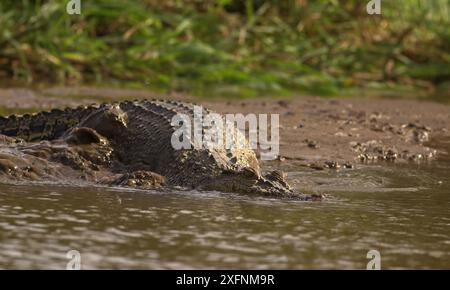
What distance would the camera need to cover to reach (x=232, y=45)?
1287 cm

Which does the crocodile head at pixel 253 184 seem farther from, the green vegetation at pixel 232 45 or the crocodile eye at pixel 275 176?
the green vegetation at pixel 232 45

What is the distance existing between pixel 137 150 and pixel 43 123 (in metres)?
0.92

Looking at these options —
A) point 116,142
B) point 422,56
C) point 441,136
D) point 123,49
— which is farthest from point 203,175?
point 422,56

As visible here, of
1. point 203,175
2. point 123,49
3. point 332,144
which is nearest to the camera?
point 203,175

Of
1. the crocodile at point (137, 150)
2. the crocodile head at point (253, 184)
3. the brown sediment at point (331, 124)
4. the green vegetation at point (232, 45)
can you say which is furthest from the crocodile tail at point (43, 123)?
the green vegetation at point (232, 45)

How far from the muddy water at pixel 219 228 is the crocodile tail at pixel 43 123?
1244mm

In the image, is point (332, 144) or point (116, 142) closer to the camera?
point (116, 142)

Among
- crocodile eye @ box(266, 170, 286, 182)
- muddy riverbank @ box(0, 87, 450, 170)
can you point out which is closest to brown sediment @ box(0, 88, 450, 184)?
muddy riverbank @ box(0, 87, 450, 170)

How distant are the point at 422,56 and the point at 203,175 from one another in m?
8.38

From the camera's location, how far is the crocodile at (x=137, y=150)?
6.32 m

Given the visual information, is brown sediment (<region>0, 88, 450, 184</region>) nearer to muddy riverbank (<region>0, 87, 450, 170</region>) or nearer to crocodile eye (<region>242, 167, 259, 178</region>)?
muddy riverbank (<region>0, 87, 450, 170</region>)

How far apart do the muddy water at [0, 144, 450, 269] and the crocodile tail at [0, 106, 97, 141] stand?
1.24 m
